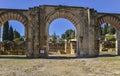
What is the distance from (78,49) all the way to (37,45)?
2986 mm

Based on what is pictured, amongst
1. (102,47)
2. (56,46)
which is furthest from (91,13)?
(56,46)

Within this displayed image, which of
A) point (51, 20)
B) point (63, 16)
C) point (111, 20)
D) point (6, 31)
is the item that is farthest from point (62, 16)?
point (6, 31)

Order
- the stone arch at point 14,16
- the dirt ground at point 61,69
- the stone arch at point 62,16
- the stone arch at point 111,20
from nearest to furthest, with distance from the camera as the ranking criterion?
1. the dirt ground at point 61,69
2. the stone arch at point 14,16
3. the stone arch at point 62,16
4. the stone arch at point 111,20

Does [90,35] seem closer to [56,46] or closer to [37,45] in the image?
[37,45]

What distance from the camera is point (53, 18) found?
688 inches

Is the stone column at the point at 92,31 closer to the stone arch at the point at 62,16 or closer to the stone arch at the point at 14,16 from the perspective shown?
the stone arch at the point at 62,16

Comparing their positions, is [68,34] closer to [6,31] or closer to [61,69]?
[6,31]

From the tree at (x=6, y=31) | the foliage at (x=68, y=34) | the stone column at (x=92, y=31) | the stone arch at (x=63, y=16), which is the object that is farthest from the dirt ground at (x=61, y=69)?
the foliage at (x=68, y=34)

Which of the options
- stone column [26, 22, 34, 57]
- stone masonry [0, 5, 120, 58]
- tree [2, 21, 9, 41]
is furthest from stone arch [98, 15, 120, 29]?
tree [2, 21, 9, 41]

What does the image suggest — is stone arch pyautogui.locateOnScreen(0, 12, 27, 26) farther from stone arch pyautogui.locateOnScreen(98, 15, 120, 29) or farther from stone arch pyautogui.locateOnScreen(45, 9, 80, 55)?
Result: stone arch pyautogui.locateOnScreen(98, 15, 120, 29)

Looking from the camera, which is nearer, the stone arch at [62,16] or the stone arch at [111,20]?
the stone arch at [62,16]

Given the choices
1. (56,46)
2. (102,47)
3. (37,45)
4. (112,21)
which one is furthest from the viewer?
(56,46)

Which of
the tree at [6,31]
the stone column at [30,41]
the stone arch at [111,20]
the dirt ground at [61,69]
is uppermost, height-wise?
the tree at [6,31]

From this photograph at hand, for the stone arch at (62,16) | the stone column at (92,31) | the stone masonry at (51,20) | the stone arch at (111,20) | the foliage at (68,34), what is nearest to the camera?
the stone masonry at (51,20)
